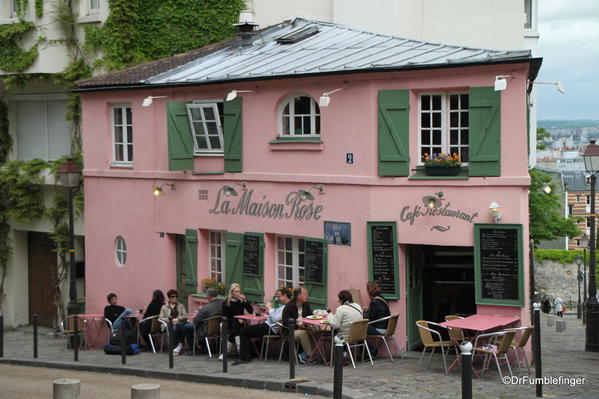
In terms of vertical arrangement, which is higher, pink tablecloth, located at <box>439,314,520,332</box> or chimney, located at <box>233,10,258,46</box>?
chimney, located at <box>233,10,258,46</box>

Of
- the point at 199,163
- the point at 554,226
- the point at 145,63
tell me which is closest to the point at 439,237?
Result: the point at 199,163

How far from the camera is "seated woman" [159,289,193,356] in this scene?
61.6ft

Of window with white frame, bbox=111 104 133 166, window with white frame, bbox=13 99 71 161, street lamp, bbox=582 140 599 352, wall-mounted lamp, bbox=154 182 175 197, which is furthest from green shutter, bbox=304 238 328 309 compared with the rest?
window with white frame, bbox=13 99 71 161

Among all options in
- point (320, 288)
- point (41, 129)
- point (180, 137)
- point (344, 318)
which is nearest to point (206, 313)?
point (320, 288)

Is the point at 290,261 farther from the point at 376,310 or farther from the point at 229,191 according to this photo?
the point at 376,310

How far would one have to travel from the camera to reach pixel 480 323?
15.1 metres

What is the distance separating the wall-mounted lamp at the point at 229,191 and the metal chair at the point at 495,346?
6.67 metres

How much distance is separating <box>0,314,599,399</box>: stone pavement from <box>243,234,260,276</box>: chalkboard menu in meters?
2.01

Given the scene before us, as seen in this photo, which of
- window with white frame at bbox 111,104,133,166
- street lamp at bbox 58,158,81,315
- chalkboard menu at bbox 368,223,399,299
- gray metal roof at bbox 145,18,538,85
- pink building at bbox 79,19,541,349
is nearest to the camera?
pink building at bbox 79,19,541,349

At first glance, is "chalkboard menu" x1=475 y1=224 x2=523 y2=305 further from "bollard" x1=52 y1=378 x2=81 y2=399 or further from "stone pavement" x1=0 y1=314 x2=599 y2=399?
"bollard" x1=52 y1=378 x2=81 y2=399

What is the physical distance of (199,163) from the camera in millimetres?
20531

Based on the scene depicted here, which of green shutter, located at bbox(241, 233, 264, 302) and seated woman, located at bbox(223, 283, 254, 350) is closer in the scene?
seated woman, located at bbox(223, 283, 254, 350)

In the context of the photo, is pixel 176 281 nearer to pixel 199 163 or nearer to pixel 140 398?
pixel 199 163

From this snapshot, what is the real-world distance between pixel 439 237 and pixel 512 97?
2.74m
